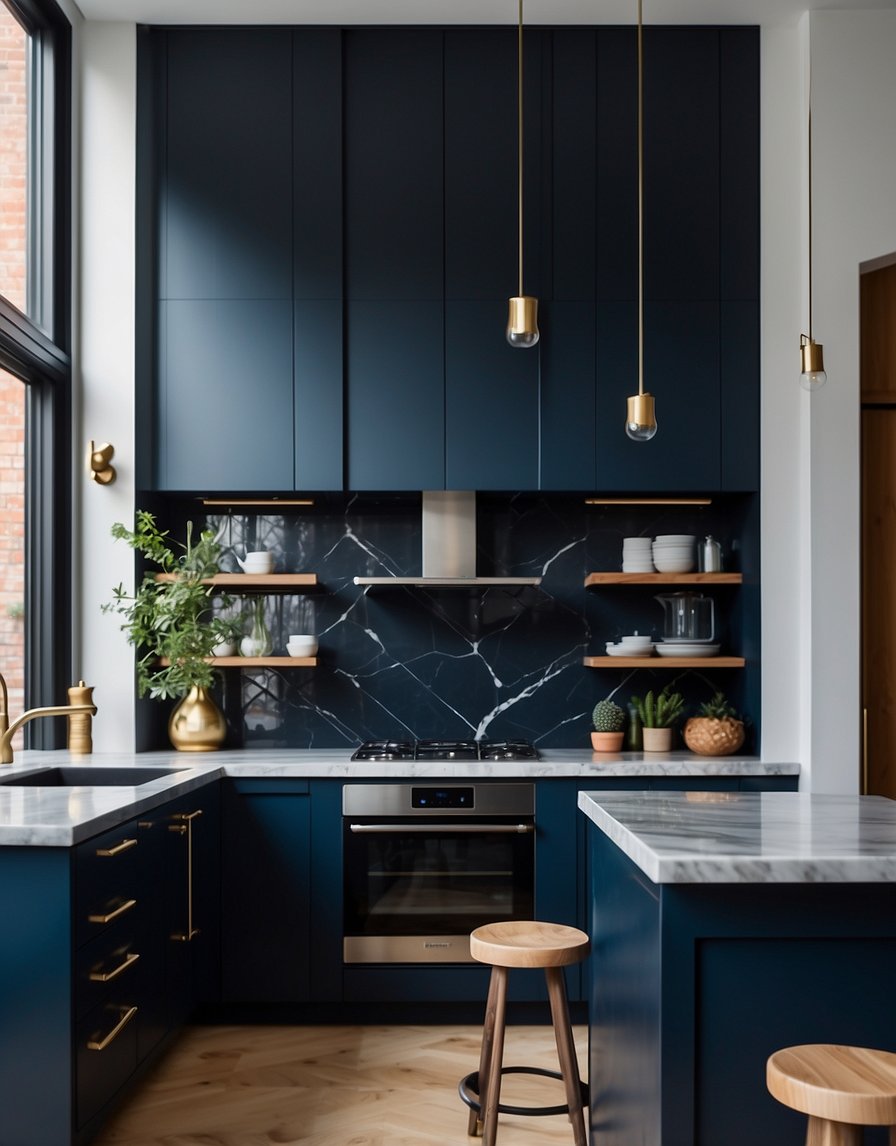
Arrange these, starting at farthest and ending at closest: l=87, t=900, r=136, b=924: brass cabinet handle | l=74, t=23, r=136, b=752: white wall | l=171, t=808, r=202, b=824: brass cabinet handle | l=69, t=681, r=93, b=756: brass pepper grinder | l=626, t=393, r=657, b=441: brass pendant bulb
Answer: l=74, t=23, r=136, b=752: white wall < l=69, t=681, r=93, b=756: brass pepper grinder < l=171, t=808, r=202, b=824: brass cabinet handle < l=626, t=393, r=657, b=441: brass pendant bulb < l=87, t=900, r=136, b=924: brass cabinet handle

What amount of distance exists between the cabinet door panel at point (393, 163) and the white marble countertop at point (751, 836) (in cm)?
226

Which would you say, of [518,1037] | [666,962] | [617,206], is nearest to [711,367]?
[617,206]

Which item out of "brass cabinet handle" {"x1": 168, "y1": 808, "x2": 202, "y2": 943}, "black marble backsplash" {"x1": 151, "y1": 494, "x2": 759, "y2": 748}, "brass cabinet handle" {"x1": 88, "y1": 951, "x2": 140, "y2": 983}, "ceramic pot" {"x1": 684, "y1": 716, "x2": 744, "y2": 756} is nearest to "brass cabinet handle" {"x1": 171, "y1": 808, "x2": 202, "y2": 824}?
"brass cabinet handle" {"x1": 168, "y1": 808, "x2": 202, "y2": 943}

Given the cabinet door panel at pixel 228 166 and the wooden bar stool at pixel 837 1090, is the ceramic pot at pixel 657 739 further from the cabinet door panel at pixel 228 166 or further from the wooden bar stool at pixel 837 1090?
the wooden bar stool at pixel 837 1090

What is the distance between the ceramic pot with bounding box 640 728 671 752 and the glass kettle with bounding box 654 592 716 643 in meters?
0.37

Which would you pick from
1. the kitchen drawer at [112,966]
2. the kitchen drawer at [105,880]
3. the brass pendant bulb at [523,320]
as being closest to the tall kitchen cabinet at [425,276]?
the brass pendant bulb at [523,320]

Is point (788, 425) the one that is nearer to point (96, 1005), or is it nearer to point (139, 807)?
point (139, 807)

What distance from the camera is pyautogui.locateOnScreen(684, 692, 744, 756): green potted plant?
403cm

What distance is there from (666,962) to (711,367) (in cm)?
272

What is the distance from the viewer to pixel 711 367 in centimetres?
414

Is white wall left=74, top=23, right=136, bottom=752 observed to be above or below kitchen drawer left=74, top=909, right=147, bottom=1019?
above

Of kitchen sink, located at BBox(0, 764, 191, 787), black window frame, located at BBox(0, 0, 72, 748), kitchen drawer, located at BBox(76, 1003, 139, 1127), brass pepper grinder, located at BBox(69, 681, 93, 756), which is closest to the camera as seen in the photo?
kitchen drawer, located at BBox(76, 1003, 139, 1127)

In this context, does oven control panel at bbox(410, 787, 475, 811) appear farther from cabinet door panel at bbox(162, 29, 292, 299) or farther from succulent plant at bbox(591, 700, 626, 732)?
cabinet door panel at bbox(162, 29, 292, 299)

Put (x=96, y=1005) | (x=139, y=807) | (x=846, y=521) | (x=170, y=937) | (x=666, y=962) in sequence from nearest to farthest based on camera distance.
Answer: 1. (x=666, y=962)
2. (x=96, y=1005)
3. (x=139, y=807)
4. (x=170, y=937)
5. (x=846, y=521)
